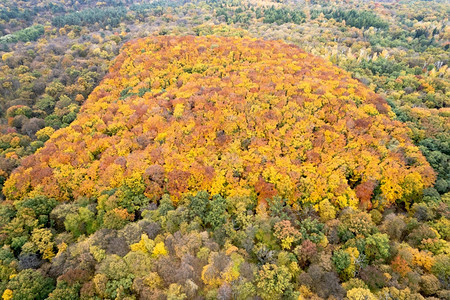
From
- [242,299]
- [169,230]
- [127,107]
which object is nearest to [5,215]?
[169,230]

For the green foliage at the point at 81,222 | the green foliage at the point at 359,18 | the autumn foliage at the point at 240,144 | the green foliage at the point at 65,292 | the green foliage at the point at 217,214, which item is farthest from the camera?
the green foliage at the point at 359,18

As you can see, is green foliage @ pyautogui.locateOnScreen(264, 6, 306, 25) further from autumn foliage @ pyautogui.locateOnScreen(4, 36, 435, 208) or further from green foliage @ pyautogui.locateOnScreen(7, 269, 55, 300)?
green foliage @ pyautogui.locateOnScreen(7, 269, 55, 300)

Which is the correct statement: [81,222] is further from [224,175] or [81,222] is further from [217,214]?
[224,175]

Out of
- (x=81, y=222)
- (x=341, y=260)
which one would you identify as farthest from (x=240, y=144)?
(x=81, y=222)

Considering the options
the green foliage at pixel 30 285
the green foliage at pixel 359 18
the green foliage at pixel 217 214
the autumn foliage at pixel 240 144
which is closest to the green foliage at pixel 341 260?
the autumn foliage at pixel 240 144

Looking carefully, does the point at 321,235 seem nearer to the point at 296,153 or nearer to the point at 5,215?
the point at 296,153

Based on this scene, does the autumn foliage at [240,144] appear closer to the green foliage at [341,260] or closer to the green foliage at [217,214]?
the green foliage at [217,214]
